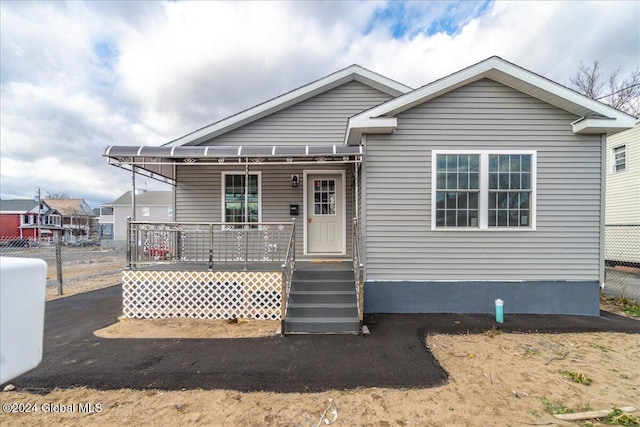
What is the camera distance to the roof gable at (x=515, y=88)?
511 cm

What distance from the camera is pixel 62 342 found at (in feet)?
14.1

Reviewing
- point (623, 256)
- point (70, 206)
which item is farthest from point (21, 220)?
point (623, 256)

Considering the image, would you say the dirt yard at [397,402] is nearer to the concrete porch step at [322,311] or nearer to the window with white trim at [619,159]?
the concrete porch step at [322,311]

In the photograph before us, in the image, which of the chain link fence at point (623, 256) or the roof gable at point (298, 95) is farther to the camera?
the chain link fence at point (623, 256)

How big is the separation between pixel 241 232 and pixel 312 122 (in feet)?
12.5

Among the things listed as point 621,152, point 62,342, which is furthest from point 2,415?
point 621,152

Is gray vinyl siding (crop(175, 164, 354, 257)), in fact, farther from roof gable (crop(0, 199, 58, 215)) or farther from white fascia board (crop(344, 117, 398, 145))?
roof gable (crop(0, 199, 58, 215))

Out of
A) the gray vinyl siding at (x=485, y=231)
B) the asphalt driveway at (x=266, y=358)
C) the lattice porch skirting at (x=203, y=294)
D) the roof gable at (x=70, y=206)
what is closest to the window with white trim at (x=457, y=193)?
the gray vinyl siding at (x=485, y=231)

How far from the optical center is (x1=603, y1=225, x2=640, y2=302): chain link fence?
8759 millimetres

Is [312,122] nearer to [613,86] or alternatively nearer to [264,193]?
[264,193]

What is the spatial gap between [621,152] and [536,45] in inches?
280

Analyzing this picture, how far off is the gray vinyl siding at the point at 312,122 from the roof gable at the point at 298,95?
0.44ft

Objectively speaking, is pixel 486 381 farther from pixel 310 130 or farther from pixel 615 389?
pixel 310 130

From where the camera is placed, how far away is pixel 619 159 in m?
11.4
